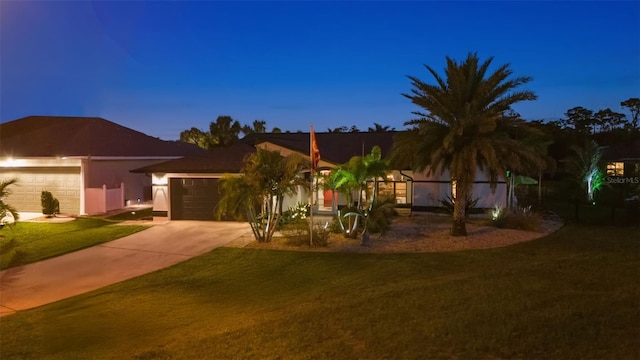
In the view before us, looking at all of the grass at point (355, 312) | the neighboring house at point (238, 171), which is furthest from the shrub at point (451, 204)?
the grass at point (355, 312)

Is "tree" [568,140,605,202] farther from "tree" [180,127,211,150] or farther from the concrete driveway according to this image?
"tree" [180,127,211,150]

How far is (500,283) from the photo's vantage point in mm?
9664

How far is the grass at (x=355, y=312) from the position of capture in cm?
633

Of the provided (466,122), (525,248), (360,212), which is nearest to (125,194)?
(360,212)

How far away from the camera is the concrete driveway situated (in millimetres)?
10729

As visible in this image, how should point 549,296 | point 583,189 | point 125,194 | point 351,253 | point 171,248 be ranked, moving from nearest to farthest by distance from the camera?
point 549,296, point 351,253, point 171,248, point 125,194, point 583,189

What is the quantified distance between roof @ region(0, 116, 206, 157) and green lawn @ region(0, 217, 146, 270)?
5.07 meters

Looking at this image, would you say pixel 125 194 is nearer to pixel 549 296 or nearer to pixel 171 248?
pixel 171 248

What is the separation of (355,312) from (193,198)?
47.3 ft

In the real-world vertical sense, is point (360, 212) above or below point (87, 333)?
above

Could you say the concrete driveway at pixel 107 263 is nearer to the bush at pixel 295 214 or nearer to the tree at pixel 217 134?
the bush at pixel 295 214

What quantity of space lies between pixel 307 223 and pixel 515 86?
28.0ft

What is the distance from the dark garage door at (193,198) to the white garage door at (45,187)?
6110 mm

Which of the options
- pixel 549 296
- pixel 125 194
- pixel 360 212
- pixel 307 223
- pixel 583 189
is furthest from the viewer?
pixel 583 189
